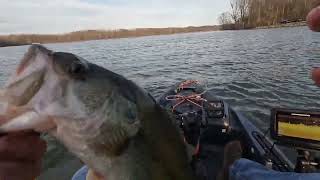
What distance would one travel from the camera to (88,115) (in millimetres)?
1567

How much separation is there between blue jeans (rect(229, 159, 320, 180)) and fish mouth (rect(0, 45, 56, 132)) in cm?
147

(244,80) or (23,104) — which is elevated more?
(23,104)

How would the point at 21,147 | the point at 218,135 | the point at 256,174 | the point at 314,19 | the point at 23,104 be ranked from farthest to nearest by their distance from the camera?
the point at 218,135
the point at 256,174
the point at 21,147
the point at 23,104
the point at 314,19

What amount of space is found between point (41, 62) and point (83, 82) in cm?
18

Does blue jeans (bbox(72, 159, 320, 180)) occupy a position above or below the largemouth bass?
below

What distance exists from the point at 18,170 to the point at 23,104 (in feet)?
1.09

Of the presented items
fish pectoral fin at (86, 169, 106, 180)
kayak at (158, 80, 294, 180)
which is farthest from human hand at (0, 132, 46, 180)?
kayak at (158, 80, 294, 180)

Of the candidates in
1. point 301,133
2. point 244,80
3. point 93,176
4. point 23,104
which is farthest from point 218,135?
point 244,80

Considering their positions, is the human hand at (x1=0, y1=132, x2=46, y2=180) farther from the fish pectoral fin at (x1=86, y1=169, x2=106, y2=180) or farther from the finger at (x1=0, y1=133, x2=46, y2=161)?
the fish pectoral fin at (x1=86, y1=169, x2=106, y2=180)

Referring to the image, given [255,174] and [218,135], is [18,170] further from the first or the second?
[218,135]

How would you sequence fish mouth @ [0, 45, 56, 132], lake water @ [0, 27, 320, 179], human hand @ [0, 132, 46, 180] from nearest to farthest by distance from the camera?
fish mouth @ [0, 45, 56, 132] → human hand @ [0, 132, 46, 180] → lake water @ [0, 27, 320, 179]

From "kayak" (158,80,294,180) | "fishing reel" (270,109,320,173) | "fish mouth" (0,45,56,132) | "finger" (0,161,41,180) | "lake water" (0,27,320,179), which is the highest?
"fish mouth" (0,45,56,132)

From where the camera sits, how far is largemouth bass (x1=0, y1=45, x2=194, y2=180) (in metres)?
1.50

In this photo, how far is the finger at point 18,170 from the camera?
1.62m
